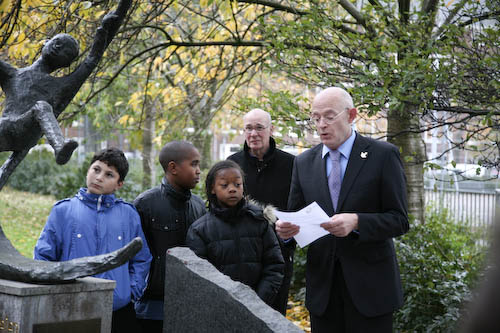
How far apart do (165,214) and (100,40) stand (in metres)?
1.30

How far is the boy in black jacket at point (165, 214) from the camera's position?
14.5 feet

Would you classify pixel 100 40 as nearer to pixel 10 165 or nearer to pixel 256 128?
pixel 10 165

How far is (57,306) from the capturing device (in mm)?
3365

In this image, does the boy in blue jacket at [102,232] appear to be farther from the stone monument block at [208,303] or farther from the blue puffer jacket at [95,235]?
the stone monument block at [208,303]

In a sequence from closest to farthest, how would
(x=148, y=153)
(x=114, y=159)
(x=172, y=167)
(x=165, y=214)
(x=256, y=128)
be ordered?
(x=114, y=159) < (x=165, y=214) < (x=172, y=167) < (x=256, y=128) < (x=148, y=153)

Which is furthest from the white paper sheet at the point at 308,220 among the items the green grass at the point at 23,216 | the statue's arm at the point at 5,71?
the green grass at the point at 23,216

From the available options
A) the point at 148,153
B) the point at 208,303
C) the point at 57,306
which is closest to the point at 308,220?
the point at 208,303

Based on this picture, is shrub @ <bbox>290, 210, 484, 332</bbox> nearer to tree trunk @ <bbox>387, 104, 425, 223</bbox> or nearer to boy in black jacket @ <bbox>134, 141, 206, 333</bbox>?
tree trunk @ <bbox>387, 104, 425, 223</bbox>

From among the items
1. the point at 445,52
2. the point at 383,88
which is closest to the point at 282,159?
the point at 383,88

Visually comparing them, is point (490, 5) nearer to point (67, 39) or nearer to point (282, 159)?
point (282, 159)

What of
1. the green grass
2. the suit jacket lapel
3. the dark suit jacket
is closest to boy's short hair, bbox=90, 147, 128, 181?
the dark suit jacket

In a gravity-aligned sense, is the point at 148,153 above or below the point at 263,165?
above

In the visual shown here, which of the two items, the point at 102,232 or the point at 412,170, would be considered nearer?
the point at 102,232

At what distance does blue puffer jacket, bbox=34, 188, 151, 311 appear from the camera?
3824 millimetres
